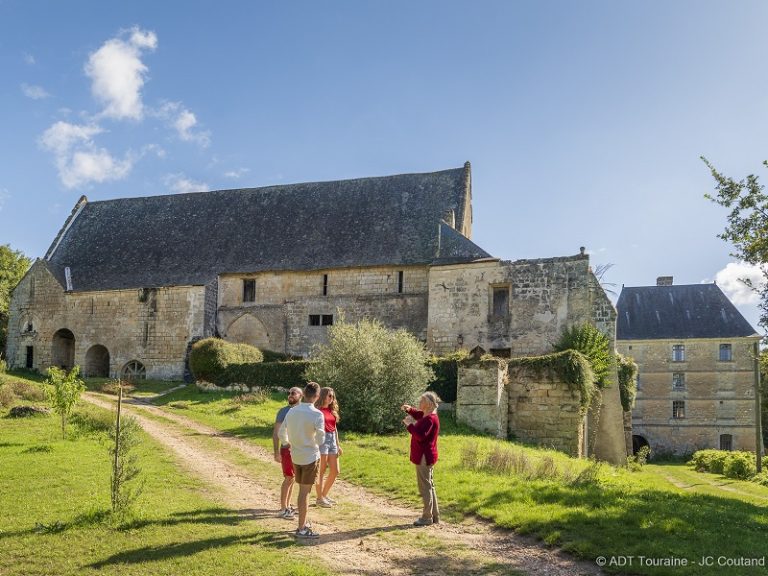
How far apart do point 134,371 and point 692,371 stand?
34.2 meters

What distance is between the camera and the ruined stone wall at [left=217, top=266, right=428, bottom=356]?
27672 mm

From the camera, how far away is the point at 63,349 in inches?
1291

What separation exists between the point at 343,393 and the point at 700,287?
121ft

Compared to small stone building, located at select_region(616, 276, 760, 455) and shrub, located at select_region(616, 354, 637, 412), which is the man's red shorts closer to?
shrub, located at select_region(616, 354, 637, 412)

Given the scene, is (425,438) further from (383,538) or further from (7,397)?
(7,397)

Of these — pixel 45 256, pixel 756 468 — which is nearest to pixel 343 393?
pixel 756 468

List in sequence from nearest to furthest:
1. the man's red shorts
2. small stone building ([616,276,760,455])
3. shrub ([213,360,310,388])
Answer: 1. the man's red shorts
2. shrub ([213,360,310,388])
3. small stone building ([616,276,760,455])

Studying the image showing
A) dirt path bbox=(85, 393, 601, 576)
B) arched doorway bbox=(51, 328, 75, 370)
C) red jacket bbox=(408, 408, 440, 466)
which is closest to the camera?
dirt path bbox=(85, 393, 601, 576)

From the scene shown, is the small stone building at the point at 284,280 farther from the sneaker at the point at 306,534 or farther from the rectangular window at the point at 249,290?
the sneaker at the point at 306,534

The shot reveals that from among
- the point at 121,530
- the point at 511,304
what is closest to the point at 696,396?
the point at 511,304

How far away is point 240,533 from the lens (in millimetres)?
7348

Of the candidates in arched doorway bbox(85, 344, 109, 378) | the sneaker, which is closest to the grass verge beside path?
the sneaker

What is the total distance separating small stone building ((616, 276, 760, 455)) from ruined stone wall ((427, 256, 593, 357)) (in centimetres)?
2206

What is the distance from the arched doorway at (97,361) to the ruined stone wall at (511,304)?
1672cm
